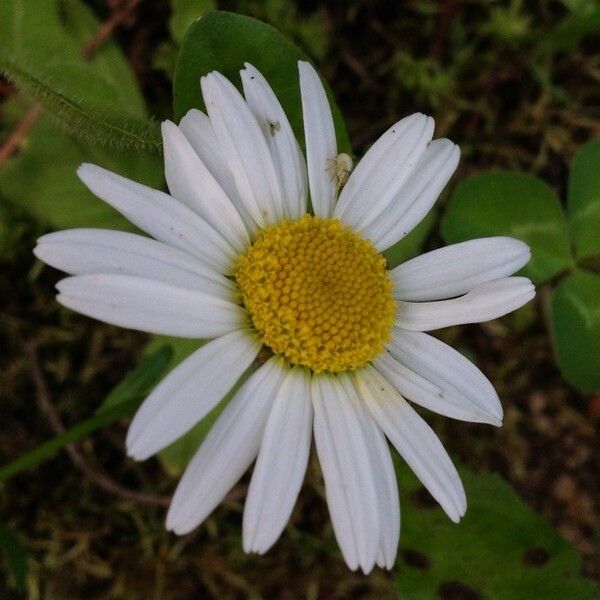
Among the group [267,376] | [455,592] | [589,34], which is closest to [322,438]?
[267,376]

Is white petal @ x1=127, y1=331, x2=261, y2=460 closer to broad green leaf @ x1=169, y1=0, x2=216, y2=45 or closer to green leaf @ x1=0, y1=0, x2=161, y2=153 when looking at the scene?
green leaf @ x1=0, y1=0, x2=161, y2=153

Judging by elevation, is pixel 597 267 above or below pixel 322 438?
below

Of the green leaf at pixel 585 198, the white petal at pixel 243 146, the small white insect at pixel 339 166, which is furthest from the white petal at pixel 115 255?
the green leaf at pixel 585 198

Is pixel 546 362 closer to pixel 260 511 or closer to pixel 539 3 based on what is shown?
pixel 539 3

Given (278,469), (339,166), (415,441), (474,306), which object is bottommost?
(415,441)

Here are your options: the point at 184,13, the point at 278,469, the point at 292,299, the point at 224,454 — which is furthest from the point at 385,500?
the point at 184,13

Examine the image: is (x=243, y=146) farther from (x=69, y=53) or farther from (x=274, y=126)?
(x=69, y=53)
